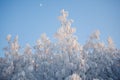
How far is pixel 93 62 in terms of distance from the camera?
57.0 feet

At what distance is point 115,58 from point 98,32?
112 inches

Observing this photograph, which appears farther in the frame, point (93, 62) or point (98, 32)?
point (98, 32)

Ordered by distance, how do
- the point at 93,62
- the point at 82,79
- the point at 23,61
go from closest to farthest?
1. the point at 82,79
2. the point at 93,62
3. the point at 23,61

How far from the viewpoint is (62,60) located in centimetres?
1772

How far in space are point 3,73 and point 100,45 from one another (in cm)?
922

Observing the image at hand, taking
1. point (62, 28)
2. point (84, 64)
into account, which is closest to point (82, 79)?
point (84, 64)

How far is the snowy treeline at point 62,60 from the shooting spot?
16.6 meters

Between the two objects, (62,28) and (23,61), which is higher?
(62,28)

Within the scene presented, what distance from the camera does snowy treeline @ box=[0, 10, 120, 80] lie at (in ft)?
54.6

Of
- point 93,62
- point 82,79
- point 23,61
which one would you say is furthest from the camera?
point 23,61

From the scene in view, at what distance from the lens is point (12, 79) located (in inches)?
655

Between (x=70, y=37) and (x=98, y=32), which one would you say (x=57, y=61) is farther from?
(x=98, y=32)

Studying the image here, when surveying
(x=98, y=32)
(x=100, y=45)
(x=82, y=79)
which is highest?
(x=98, y=32)

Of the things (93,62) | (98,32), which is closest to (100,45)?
→ (98,32)
